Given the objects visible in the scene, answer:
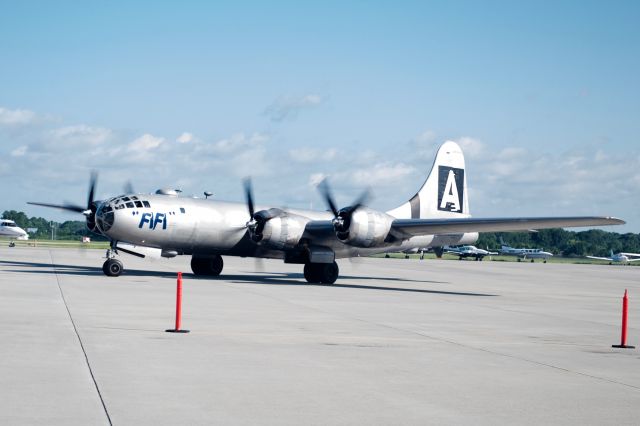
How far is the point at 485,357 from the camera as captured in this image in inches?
561


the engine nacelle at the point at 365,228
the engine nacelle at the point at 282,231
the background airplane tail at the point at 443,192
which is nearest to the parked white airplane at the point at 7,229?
the background airplane tail at the point at 443,192

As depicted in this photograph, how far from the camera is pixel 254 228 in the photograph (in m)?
35.8

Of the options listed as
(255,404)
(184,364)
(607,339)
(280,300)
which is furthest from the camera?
(280,300)

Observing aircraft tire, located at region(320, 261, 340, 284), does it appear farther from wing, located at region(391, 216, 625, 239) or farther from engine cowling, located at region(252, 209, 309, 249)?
wing, located at region(391, 216, 625, 239)

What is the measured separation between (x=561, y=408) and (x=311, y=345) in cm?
597

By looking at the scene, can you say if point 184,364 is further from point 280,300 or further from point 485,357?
point 280,300

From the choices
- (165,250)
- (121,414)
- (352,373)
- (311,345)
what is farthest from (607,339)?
(165,250)

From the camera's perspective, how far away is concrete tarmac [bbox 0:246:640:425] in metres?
9.23

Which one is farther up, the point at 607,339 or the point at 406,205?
the point at 406,205

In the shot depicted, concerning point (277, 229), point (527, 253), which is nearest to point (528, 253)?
point (527, 253)

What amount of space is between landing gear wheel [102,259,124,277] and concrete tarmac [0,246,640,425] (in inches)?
358

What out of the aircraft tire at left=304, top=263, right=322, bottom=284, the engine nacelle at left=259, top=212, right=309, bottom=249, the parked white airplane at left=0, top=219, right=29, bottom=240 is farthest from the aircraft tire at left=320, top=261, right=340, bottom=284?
the parked white airplane at left=0, top=219, right=29, bottom=240

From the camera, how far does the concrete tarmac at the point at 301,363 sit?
30.3ft

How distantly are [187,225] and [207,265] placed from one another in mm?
Answer: 4396
